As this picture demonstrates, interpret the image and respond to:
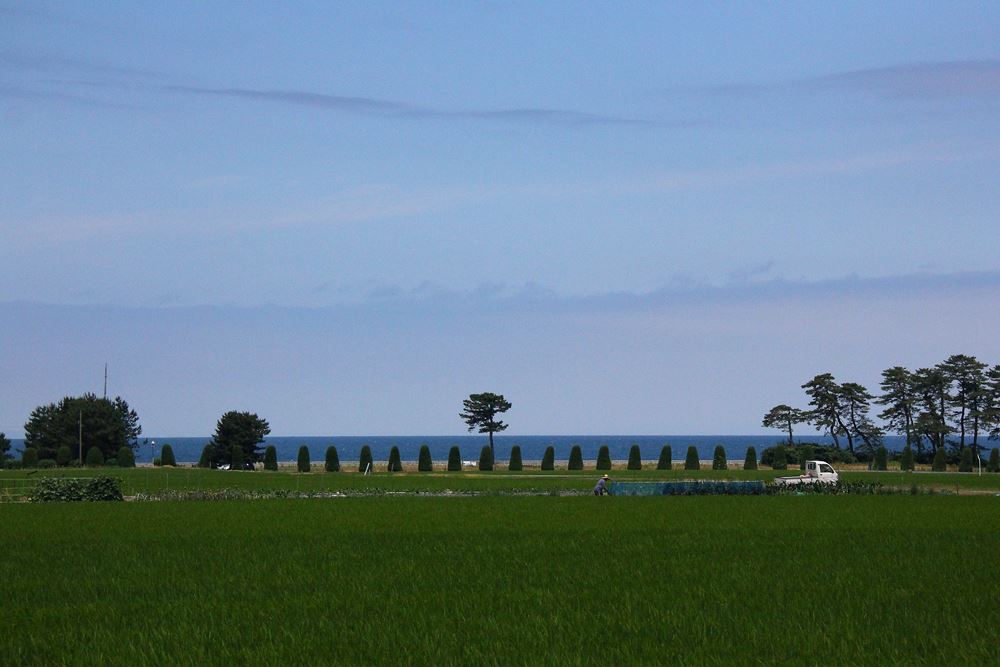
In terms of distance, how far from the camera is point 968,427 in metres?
106

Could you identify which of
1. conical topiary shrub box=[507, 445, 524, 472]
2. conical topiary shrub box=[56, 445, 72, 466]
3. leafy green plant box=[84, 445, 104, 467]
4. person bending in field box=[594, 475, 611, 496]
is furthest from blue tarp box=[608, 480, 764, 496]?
conical topiary shrub box=[56, 445, 72, 466]

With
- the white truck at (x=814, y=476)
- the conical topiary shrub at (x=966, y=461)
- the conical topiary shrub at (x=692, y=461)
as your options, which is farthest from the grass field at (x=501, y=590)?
the conical topiary shrub at (x=966, y=461)

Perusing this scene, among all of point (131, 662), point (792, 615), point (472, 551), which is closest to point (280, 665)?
point (131, 662)

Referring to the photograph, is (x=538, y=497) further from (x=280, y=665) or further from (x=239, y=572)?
(x=280, y=665)

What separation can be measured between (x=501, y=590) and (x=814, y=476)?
44431 mm

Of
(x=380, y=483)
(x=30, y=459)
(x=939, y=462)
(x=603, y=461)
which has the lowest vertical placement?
(x=380, y=483)

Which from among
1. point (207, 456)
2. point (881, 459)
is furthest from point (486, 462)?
point (881, 459)

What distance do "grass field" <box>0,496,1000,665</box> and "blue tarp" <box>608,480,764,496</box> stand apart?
16.4 metres

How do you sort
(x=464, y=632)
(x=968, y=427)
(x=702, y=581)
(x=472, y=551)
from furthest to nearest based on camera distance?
1. (x=968, y=427)
2. (x=472, y=551)
3. (x=702, y=581)
4. (x=464, y=632)

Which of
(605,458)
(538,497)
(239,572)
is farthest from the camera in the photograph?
(605,458)

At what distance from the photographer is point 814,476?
63375 millimetres

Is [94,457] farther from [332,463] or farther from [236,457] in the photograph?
[332,463]

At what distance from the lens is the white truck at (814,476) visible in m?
60.0

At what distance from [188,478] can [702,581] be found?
54765 mm
